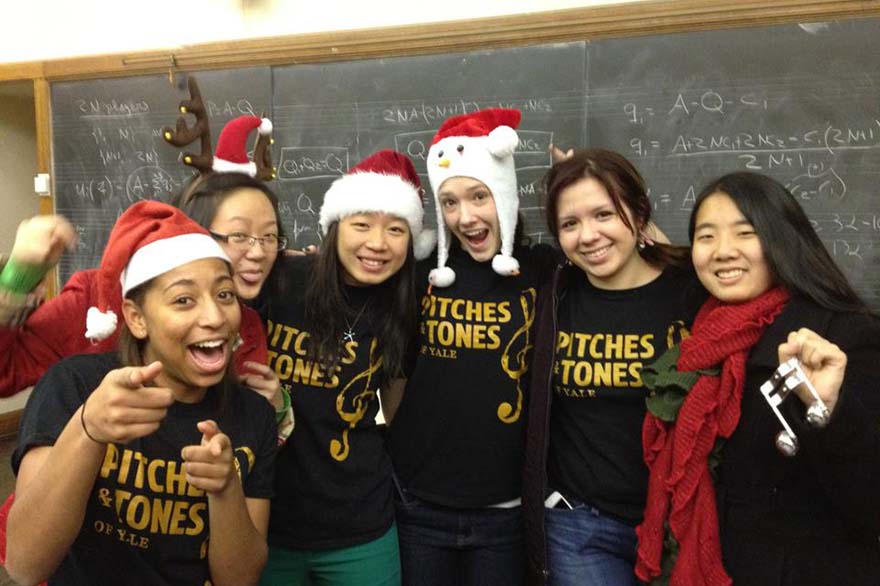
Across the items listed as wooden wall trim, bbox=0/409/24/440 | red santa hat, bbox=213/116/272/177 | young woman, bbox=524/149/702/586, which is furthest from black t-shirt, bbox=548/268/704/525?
wooden wall trim, bbox=0/409/24/440

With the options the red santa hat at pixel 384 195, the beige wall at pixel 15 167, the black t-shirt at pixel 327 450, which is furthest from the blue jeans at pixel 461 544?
the beige wall at pixel 15 167

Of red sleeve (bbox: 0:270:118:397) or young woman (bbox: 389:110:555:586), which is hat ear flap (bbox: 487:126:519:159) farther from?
red sleeve (bbox: 0:270:118:397)

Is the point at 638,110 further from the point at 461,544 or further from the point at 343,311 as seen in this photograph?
the point at 461,544

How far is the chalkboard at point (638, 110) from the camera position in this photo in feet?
7.02

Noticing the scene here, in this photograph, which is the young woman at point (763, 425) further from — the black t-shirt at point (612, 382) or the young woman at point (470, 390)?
the young woman at point (470, 390)

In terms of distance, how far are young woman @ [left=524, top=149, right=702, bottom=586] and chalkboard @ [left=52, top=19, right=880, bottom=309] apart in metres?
0.88

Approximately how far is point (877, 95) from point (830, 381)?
154 cm

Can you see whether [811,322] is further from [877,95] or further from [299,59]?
[299,59]

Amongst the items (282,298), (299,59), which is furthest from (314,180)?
(282,298)

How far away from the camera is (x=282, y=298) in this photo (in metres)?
1.71

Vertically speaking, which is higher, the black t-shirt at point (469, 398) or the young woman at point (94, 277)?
the young woman at point (94, 277)

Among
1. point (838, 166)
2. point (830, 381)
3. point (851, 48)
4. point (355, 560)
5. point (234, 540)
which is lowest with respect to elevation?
point (355, 560)

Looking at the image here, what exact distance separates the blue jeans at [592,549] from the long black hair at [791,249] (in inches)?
28.9

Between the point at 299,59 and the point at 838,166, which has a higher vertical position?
the point at 299,59
